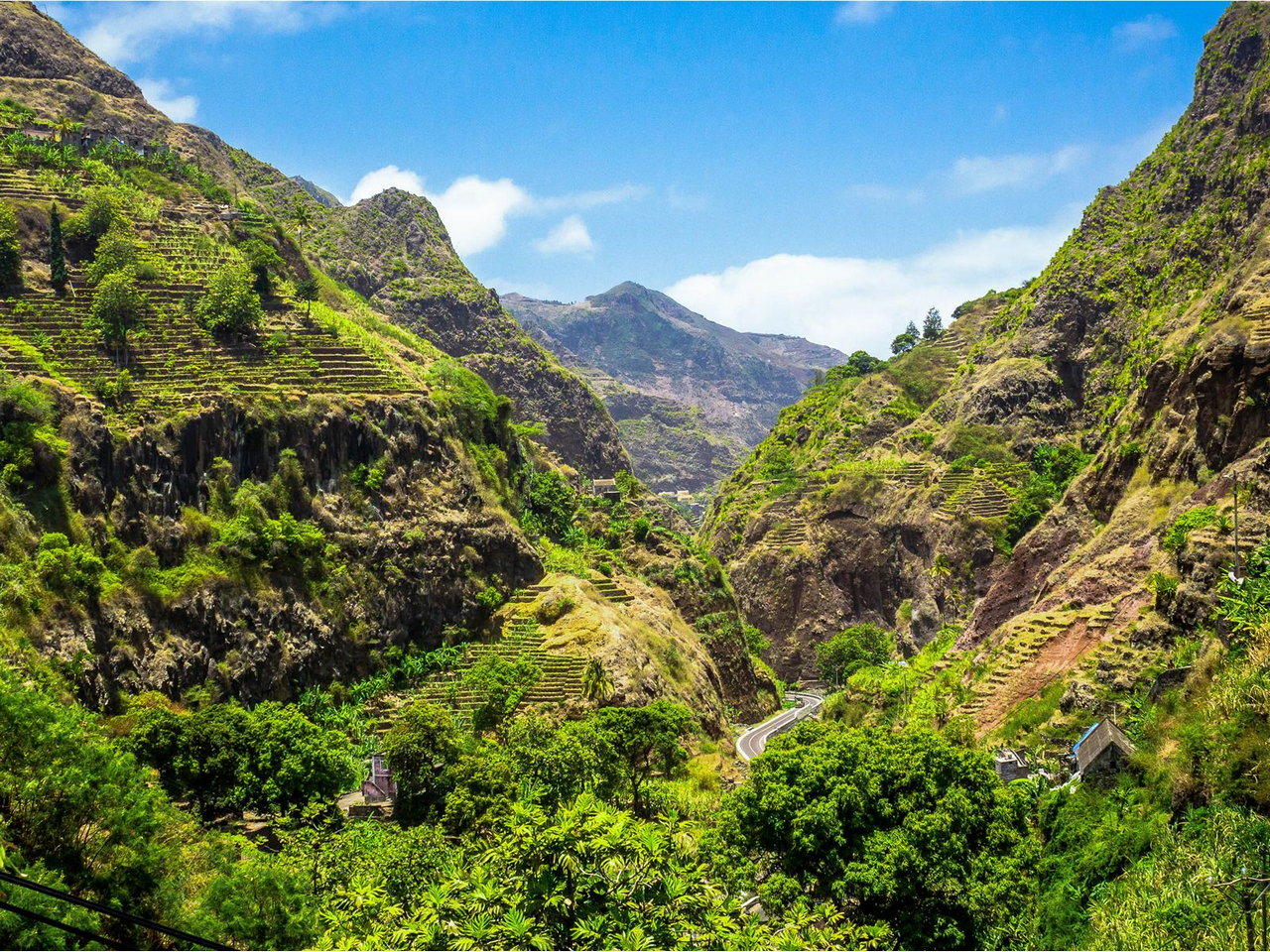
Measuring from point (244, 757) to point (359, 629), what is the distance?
16.9 meters

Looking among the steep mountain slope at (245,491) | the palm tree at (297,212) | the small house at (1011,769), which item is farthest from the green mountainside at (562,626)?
the palm tree at (297,212)

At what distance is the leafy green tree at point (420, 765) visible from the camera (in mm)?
43719

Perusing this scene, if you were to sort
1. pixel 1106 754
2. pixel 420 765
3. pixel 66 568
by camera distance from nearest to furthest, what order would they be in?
pixel 1106 754 < pixel 420 765 < pixel 66 568

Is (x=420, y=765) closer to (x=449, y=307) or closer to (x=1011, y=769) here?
(x=1011, y=769)

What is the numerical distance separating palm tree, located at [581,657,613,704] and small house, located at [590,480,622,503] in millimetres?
46396

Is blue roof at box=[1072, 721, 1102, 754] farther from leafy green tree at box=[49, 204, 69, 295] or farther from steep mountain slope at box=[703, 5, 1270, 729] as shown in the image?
leafy green tree at box=[49, 204, 69, 295]

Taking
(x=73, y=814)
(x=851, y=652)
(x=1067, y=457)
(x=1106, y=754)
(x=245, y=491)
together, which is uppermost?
(x=245, y=491)

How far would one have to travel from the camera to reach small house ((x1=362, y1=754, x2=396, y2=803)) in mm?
46188

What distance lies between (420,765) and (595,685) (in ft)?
46.3

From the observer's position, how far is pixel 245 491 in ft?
190

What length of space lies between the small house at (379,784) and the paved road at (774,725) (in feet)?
68.8

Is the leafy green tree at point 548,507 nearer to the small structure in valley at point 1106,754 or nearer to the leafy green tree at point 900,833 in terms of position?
the leafy green tree at point 900,833

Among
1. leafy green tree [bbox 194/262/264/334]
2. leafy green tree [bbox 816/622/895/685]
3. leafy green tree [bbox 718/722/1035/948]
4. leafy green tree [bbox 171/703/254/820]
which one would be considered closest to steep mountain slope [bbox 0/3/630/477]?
leafy green tree [bbox 816/622/895/685]

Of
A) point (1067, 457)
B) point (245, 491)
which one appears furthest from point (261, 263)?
point (1067, 457)
